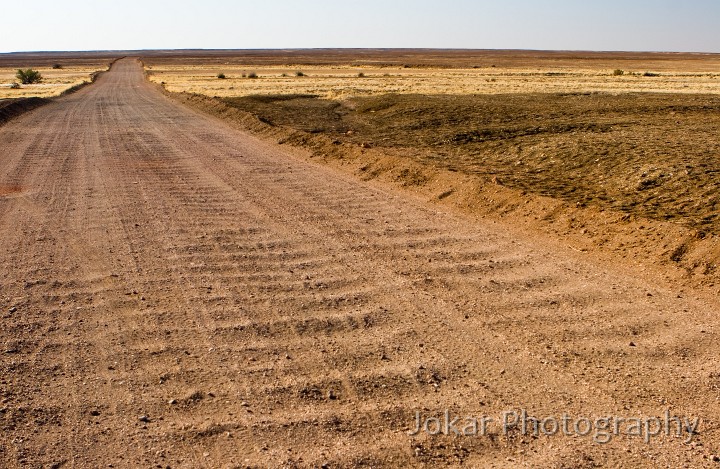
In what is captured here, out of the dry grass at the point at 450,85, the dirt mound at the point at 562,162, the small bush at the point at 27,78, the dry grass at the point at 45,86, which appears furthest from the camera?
the small bush at the point at 27,78

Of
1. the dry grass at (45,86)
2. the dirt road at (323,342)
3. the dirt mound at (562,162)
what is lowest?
the dirt road at (323,342)

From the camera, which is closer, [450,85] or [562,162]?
[562,162]

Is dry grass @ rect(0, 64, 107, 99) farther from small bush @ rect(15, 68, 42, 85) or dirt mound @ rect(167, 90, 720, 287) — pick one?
dirt mound @ rect(167, 90, 720, 287)

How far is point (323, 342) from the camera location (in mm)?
5570

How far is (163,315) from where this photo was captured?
20.2 feet

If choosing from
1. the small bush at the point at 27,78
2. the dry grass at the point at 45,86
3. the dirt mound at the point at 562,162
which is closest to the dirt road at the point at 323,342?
the dirt mound at the point at 562,162

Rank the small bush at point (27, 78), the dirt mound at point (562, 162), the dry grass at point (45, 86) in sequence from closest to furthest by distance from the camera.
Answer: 1. the dirt mound at point (562, 162)
2. the dry grass at point (45, 86)
3. the small bush at point (27, 78)

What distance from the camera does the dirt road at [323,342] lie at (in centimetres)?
418

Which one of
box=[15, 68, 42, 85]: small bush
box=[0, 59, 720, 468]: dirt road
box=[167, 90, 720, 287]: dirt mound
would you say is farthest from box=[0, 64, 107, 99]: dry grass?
box=[0, 59, 720, 468]: dirt road

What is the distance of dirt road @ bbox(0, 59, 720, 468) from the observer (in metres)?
4.18

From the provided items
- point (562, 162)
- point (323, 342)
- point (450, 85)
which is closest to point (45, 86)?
point (450, 85)

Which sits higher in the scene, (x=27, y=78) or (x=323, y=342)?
(x=27, y=78)

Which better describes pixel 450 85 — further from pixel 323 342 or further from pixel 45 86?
pixel 323 342

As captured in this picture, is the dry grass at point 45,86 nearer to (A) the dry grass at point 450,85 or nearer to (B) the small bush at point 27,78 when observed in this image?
(B) the small bush at point 27,78
